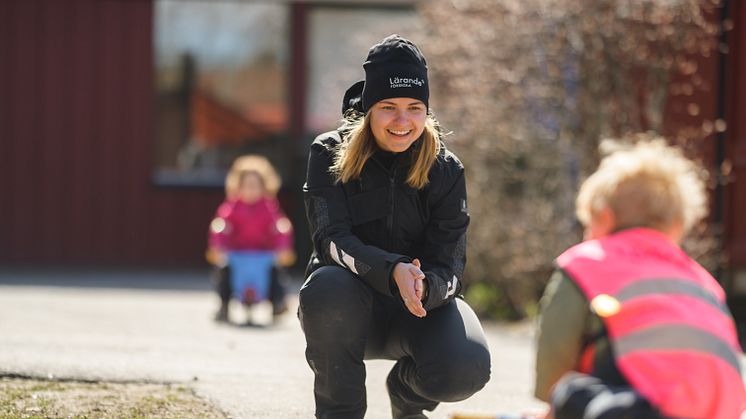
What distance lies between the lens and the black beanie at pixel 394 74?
4.23 m

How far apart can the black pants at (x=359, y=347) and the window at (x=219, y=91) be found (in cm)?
954

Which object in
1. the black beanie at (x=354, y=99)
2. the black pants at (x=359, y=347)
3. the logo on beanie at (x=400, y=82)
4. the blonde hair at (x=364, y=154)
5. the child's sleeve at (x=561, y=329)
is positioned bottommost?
the black pants at (x=359, y=347)

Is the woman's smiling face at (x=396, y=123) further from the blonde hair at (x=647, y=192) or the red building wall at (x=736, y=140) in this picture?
the red building wall at (x=736, y=140)

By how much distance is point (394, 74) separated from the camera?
4.23m

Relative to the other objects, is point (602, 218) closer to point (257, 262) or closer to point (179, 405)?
point (179, 405)

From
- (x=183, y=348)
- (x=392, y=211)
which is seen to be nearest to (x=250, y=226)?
(x=183, y=348)

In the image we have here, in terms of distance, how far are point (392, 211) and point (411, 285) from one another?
42cm

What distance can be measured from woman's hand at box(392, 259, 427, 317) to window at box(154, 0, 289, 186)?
970cm

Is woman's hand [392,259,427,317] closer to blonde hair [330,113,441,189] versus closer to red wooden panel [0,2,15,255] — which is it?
blonde hair [330,113,441,189]

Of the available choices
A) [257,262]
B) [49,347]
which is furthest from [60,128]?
[49,347]

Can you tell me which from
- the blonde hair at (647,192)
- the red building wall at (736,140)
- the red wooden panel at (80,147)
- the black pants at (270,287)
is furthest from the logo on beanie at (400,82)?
the red wooden panel at (80,147)

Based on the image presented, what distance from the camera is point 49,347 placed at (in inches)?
257

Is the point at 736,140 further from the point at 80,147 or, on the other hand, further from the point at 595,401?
the point at 595,401

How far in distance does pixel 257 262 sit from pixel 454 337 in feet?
18.4
